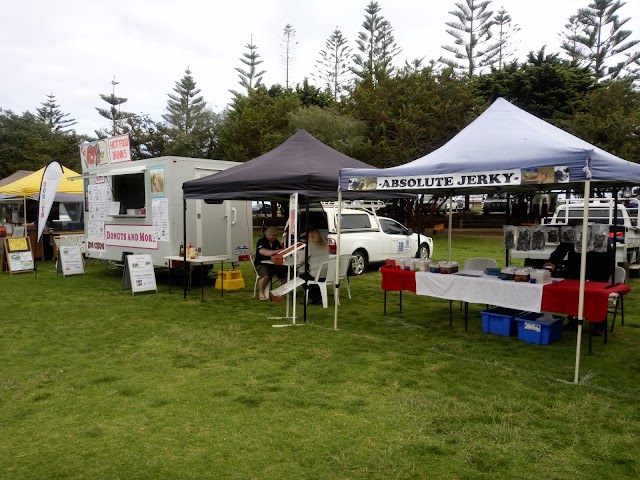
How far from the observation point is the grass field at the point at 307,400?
319cm

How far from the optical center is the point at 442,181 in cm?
555

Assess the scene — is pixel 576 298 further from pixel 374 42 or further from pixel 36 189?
pixel 374 42

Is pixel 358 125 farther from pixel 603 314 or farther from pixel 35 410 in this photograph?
pixel 35 410

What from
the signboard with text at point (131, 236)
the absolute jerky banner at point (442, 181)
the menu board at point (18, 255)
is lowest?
the menu board at point (18, 255)

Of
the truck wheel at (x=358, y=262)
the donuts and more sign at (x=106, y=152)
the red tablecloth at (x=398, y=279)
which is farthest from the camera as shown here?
the truck wheel at (x=358, y=262)

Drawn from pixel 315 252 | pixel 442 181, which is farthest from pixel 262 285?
pixel 442 181

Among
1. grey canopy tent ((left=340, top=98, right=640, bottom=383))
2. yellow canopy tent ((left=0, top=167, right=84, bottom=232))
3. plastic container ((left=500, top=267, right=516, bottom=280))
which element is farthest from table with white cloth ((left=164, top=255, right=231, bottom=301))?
yellow canopy tent ((left=0, top=167, right=84, bottom=232))

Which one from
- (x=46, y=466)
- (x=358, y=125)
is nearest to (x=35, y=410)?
(x=46, y=466)

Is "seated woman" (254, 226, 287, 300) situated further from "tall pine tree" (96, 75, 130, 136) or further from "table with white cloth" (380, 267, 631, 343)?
"tall pine tree" (96, 75, 130, 136)

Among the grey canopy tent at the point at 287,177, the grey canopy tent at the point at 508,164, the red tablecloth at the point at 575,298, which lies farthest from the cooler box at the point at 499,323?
the grey canopy tent at the point at 287,177

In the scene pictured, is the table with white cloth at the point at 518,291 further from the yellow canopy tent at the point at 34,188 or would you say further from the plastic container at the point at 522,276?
the yellow canopy tent at the point at 34,188

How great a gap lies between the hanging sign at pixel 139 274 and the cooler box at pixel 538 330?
20.0 ft

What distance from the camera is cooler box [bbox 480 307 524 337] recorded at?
245 inches

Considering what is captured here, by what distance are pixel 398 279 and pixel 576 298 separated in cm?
226
